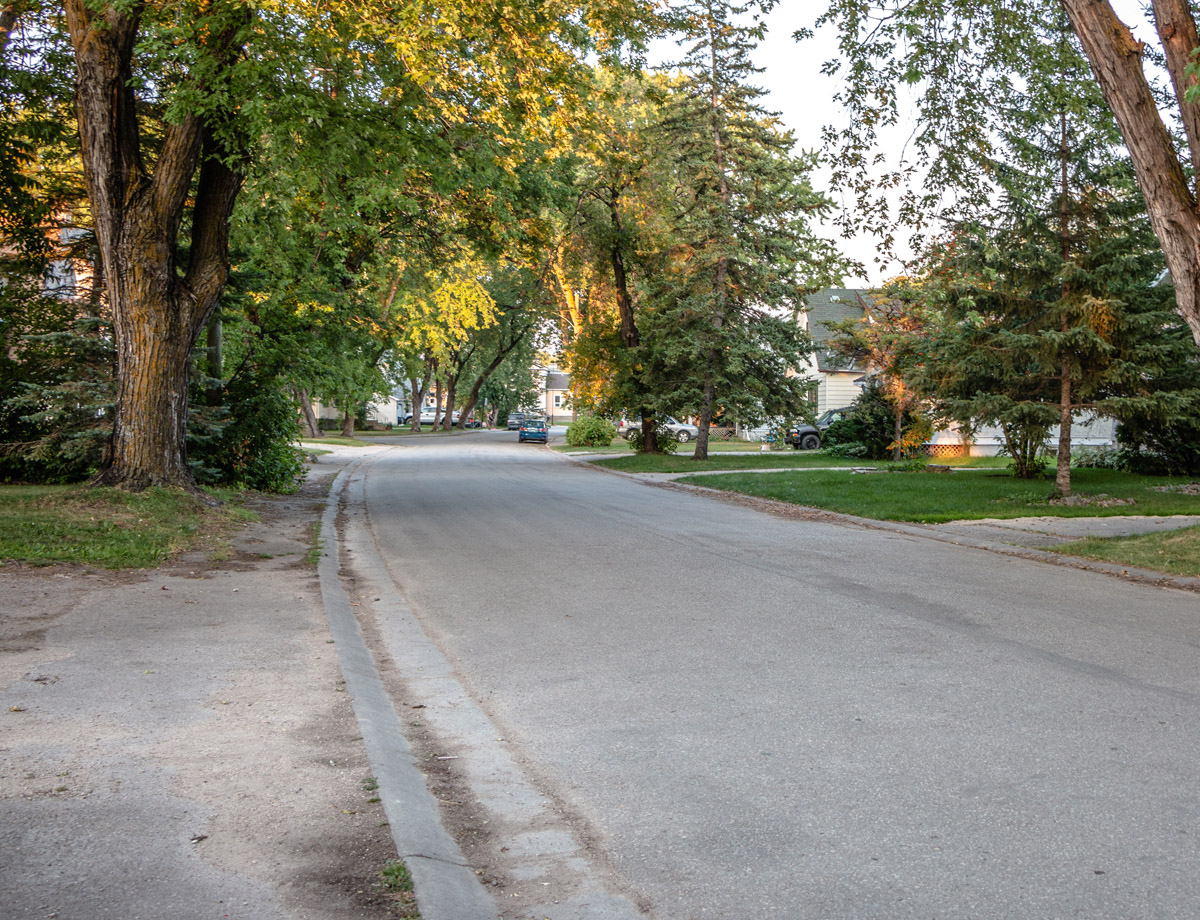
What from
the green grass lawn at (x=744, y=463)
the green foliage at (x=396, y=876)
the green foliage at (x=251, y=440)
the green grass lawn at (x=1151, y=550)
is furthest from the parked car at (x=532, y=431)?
the green foliage at (x=396, y=876)

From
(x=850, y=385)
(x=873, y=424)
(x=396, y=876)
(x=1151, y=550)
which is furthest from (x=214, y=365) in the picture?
(x=850, y=385)

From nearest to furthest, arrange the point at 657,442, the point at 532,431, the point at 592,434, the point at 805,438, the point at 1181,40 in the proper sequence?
the point at 1181,40 → the point at 657,442 → the point at 805,438 → the point at 592,434 → the point at 532,431

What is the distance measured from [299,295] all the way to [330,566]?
9415 mm

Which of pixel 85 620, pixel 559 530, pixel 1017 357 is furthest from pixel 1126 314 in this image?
pixel 85 620

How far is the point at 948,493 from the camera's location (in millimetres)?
19078

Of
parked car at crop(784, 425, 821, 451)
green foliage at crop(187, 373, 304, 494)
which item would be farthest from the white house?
green foliage at crop(187, 373, 304, 494)

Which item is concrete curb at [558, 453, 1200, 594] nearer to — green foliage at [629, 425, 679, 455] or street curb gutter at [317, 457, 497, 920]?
street curb gutter at [317, 457, 497, 920]

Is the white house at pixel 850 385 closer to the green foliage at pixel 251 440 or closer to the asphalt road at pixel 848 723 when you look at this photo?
the green foliage at pixel 251 440

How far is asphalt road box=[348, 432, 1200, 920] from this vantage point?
3412mm

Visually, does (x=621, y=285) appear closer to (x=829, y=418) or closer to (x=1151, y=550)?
(x=829, y=418)

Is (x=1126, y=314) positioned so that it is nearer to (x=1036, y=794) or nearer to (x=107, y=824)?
(x=1036, y=794)

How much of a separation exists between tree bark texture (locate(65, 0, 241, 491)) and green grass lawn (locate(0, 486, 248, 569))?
26.3 inches

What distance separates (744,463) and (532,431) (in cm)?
2609

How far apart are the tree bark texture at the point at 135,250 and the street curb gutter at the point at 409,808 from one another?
7.21 metres
